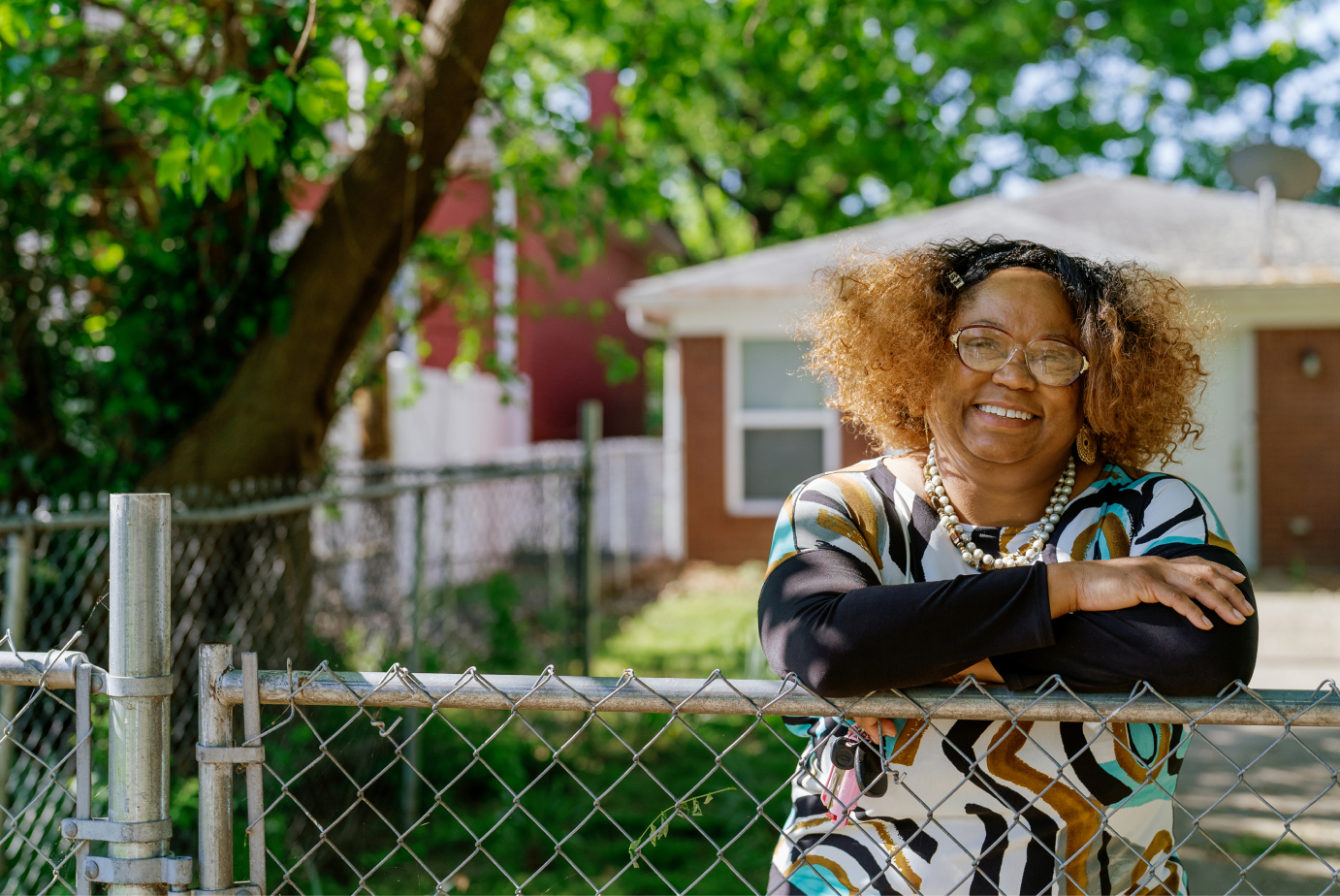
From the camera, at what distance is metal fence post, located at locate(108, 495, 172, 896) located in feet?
4.84

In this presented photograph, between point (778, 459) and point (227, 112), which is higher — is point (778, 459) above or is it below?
below

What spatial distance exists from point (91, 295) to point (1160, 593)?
4632mm

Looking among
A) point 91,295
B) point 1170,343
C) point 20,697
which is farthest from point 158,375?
point 1170,343

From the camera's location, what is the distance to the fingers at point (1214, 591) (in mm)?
1533

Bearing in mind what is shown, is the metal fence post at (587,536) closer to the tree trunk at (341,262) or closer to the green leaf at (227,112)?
the tree trunk at (341,262)

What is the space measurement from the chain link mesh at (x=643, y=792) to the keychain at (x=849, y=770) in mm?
34

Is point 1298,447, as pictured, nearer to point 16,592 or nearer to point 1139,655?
point 1139,655

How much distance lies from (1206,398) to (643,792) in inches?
269

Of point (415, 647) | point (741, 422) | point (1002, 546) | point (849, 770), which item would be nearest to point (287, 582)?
point (415, 647)

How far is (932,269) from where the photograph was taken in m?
2.00

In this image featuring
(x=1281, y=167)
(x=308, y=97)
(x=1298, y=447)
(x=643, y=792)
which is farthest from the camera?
(x=1298, y=447)

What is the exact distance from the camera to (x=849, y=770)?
176cm

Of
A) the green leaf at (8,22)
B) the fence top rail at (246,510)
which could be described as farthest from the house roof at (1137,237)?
the green leaf at (8,22)

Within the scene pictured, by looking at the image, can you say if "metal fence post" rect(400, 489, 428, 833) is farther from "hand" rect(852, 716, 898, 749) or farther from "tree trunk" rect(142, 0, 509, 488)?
"hand" rect(852, 716, 898, 749)
